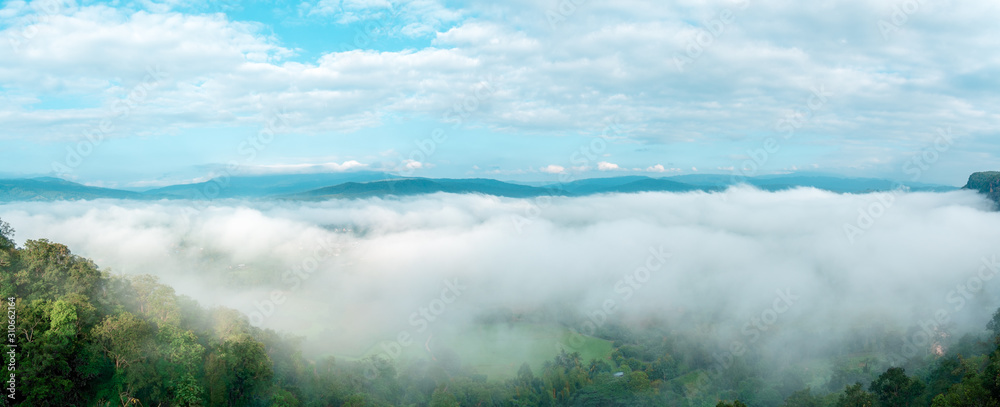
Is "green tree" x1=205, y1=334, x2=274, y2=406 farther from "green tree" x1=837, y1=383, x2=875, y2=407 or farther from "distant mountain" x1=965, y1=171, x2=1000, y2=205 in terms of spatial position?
"distant mountain" x1=965, y1=171, x2=1000, y2=205

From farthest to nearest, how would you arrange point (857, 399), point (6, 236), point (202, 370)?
1. point (6, 236)
2. point (857, 399)
3. point (202, 370)

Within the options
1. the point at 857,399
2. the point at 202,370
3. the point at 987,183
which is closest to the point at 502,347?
the point at 857,399

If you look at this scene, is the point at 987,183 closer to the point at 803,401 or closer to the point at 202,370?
the point at 803,401

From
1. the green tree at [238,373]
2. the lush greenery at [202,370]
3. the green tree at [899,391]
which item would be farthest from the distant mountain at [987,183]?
the green tree at [238,373]

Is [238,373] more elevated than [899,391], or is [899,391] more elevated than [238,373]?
[238,373]

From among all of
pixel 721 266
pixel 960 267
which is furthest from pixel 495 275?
pixel 960 267

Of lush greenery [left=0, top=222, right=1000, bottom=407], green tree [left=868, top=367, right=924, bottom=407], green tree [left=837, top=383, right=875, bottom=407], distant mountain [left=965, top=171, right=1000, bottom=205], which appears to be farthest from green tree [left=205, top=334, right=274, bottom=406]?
distant mountain [left=965, top=171, right=1000, bottom=205]

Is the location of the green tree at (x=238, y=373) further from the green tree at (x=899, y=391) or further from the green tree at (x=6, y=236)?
the green tree at (x=899, y=391)
